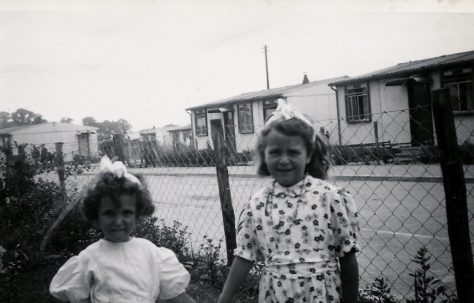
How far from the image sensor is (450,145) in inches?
95.2

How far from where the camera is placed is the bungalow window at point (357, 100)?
20.8 meters

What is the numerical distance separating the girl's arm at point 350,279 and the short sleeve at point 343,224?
4cm

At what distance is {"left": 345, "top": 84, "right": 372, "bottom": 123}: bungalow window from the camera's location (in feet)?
68.3

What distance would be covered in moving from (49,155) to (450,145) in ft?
20.4

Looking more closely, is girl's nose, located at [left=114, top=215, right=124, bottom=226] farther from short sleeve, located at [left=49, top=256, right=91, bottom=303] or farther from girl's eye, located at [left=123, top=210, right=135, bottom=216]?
short sleeve, located at [left=49, top=256, right=91, bottom=303]

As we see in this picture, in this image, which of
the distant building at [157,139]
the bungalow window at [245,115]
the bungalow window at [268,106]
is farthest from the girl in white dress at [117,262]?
the bungalow window at [245,115]

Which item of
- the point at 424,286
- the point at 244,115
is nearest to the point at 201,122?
the point at 244,115

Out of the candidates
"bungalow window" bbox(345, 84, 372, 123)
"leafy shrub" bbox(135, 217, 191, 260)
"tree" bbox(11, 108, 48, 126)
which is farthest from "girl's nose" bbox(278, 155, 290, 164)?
"tree" bbox(11, 108, 48, 126)

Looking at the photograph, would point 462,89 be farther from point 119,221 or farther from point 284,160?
point 119,221

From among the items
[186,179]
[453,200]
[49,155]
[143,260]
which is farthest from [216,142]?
[186,179]

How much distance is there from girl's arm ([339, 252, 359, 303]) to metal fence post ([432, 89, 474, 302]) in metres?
0.83

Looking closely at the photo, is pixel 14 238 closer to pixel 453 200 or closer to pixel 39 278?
pixel 39 278

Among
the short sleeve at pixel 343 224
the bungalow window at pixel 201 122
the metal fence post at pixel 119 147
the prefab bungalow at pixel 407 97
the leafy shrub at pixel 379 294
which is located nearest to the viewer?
the short sleeve at pixel 343 224

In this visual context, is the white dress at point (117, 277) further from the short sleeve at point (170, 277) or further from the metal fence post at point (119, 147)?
the metal fence post at point (119, 147)
